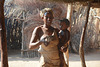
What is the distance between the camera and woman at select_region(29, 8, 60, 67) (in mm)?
1630

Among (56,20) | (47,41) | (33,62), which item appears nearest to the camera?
(47,41)

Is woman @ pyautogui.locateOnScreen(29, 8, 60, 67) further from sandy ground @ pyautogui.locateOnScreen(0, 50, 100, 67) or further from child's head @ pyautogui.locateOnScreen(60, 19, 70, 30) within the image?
sandy ground @ pyautogui.locateOnScreen(0, 50, 100, 67)

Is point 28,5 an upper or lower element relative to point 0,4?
upper

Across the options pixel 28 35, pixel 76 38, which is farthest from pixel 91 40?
pixel 28 35

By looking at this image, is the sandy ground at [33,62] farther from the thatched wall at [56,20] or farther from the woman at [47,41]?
the woman at [47,41]

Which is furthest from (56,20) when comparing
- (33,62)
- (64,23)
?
(64,23)

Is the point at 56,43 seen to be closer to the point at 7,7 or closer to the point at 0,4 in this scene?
the point at 0,4

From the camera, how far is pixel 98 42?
847 centimetres

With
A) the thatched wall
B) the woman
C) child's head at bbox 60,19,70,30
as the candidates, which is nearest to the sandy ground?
the thatched wall

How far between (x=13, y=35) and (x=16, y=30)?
1.25 feet

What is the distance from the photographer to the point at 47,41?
1591 millimetres

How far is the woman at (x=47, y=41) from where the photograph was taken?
1.63m

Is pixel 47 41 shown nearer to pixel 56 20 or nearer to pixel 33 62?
pixel 33 62

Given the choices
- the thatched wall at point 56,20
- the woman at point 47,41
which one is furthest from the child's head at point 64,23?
the thatched wall at point 56,20
